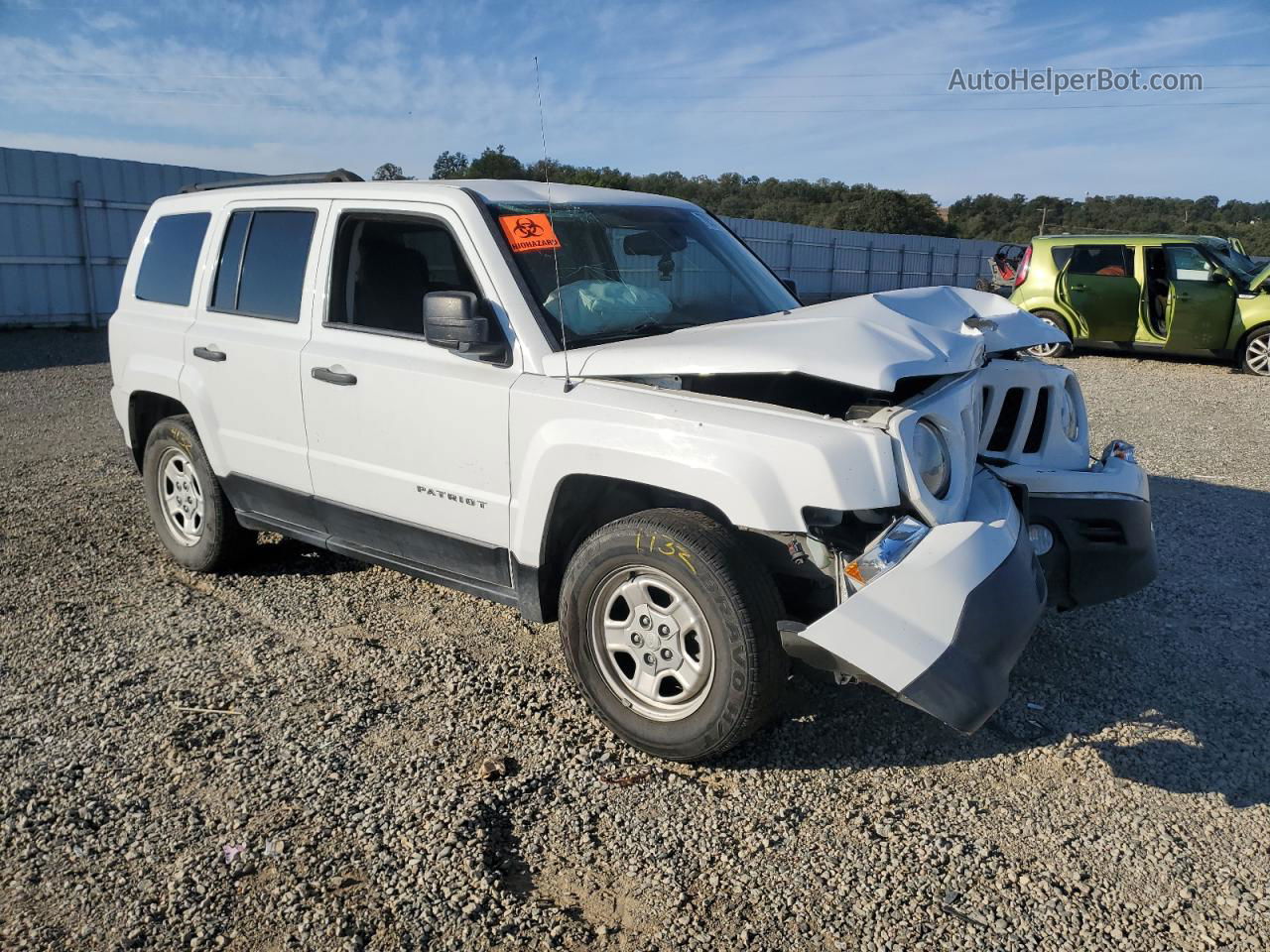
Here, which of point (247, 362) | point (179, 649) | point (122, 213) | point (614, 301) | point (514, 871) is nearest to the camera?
point (514, 871)

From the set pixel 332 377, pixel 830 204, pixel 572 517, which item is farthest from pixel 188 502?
pixel 830 204

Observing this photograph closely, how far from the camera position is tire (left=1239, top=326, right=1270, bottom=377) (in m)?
13.6

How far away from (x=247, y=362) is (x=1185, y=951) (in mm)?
4297

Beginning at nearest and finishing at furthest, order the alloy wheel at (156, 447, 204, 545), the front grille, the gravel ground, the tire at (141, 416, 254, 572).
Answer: the gravel ground < the front grille < the tire at (141, 416, 254, 572) < the alloy wheel at (156, 447, 204, 545)

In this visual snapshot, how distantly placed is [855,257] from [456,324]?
3169cm

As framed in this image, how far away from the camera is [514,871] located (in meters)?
2.92

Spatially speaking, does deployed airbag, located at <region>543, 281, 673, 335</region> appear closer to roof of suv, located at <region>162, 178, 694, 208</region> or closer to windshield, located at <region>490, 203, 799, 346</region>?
windshield, located at <region>490, 203, 799, 346</region>

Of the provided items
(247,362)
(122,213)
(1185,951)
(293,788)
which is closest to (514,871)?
(293,788)

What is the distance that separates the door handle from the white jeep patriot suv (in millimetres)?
13

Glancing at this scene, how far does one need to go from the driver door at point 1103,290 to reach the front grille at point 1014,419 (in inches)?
451

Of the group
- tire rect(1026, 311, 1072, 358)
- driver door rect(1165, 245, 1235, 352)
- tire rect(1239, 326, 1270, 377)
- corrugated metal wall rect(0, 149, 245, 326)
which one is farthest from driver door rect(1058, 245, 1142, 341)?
corrugated metal wall rect(0, 149, 245, 326)

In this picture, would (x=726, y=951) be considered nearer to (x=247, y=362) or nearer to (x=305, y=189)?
(x=247, y=362)

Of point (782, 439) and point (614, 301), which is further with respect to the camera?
point (614, 301)

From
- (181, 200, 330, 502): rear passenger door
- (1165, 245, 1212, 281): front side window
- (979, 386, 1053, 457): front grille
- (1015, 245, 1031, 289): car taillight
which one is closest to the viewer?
(979, 386, 1053, 457): front grille
